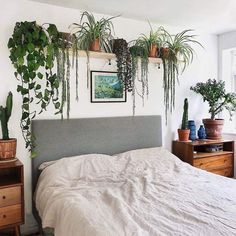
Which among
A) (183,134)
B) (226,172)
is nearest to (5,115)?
(183,134)

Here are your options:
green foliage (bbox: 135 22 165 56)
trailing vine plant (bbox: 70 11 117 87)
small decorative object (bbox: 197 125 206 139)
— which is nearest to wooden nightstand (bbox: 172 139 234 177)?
small decorative object (bbox: 197 125 206 139)

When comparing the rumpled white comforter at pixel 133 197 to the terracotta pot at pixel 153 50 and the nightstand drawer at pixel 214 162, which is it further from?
the terracotta pot at pixel 153 50

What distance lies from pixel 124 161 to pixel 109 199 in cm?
89

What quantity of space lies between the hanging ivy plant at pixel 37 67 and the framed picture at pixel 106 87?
35cm

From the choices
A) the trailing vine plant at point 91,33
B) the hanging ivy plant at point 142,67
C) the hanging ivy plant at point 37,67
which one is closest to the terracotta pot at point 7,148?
the hanging ivy plant at point 37,67

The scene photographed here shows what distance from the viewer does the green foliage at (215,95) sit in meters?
3.62

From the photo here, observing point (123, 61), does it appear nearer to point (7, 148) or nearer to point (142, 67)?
point (142, 67)

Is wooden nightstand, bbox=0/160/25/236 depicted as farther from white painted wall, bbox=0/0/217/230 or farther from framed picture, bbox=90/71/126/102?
framed picture, bbox=90/71/126/102

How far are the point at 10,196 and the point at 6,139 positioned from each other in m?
0.52

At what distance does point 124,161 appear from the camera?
2.86 meters

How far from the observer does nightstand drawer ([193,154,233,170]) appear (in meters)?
3.36

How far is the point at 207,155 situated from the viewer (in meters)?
3.42

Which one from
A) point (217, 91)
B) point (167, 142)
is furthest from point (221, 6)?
point (167, 142)

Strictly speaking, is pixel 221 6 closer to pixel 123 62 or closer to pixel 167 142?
pixel 123 62
